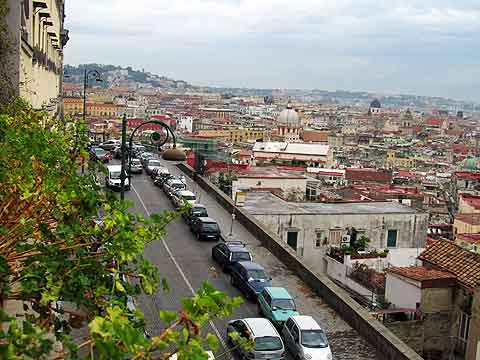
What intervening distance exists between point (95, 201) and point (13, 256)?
1104 millimetres

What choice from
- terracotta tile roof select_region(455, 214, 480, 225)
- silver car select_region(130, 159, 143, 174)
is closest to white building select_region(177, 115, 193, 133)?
terracotta tile roof select_region(455, 214, 480, 225)

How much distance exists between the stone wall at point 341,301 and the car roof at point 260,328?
2483 mm

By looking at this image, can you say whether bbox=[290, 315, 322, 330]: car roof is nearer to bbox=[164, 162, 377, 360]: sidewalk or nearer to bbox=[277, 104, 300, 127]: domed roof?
bbox=[164, 162, 377, 360]: sidewalk

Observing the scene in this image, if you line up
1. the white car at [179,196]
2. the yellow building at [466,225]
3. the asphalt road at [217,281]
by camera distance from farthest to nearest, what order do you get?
the yellow building at [466,225] → the white car at [179,196] → the asphalt road at [217,281]

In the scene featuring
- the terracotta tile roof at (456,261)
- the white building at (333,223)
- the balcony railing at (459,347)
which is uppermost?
the terracotta tile roof at (456,261)

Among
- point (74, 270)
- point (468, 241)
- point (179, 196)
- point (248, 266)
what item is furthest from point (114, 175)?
point (74, 270)

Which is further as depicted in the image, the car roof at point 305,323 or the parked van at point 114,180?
the parked van at point 114,180

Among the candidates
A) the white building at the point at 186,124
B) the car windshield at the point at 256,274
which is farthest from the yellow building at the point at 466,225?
the white building at the point at 186,124

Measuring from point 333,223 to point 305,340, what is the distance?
1517 centimetres

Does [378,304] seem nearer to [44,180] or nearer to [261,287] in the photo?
[261,287]

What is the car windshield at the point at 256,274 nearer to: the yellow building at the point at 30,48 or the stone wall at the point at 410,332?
the stone wall at the point at 410,332

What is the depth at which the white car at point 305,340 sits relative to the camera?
13.4m

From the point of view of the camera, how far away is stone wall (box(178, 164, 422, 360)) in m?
13.9

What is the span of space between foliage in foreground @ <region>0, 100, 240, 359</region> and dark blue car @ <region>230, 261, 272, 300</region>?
8.76m
